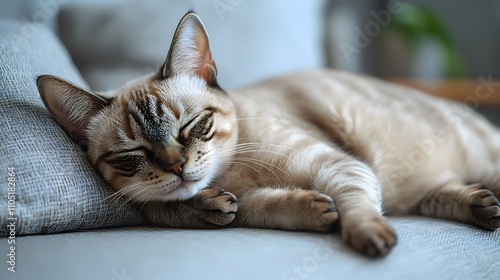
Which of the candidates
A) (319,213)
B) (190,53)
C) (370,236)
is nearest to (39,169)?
(190,53)

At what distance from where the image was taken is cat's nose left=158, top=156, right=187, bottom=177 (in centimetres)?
119

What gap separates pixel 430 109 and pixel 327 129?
54 centimetres

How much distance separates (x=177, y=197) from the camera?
125cm

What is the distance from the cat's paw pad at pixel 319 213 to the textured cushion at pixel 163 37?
109 cm

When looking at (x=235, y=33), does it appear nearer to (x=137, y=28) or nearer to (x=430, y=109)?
(x=137, y=28)

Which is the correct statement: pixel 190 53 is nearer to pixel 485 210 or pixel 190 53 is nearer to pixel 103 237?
pixel 103 237

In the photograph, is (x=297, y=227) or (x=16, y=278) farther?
(x=297, y=227)

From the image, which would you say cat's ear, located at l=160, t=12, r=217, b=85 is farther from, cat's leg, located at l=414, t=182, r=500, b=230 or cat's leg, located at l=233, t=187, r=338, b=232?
A: cat's leg, located at l=414, t=182, r=500, b=230

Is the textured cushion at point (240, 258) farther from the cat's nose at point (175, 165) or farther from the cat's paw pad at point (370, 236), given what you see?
the cat's nose at point (175, 165)

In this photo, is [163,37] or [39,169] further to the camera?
[163,37]

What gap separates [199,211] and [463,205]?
31.7 inches

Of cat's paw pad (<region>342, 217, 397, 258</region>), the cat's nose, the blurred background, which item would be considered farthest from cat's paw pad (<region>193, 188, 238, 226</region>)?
the blurred background

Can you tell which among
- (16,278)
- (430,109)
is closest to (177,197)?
(16,278)

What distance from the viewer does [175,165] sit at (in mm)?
1196
